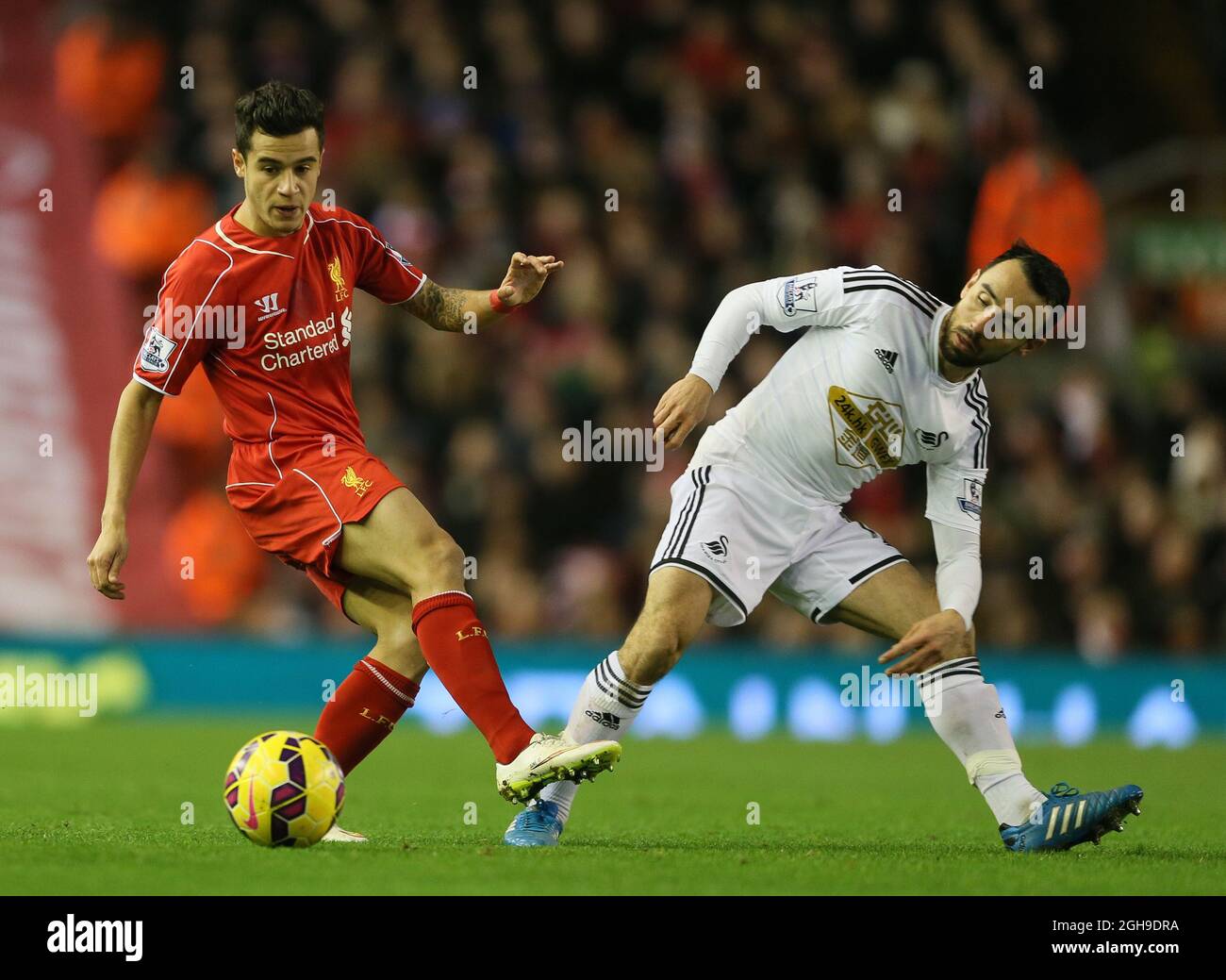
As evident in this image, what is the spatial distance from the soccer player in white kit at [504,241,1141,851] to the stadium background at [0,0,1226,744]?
5.74 meters

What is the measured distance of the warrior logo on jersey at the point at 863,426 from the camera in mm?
6133

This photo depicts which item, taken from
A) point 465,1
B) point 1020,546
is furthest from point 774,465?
point 465,1

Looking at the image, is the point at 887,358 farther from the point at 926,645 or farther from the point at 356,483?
the point at 356,483

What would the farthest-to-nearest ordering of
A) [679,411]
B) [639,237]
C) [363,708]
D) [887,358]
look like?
[639,237] < [887,358] < [363,708] < [679,411]

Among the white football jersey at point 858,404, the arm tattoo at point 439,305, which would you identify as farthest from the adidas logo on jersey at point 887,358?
the arm tattoo at point 439,305

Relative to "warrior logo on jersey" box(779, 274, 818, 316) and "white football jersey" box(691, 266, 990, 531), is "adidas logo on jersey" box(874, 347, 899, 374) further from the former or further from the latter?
"warrior logo on jersey" box(779, 274, 818, 316)

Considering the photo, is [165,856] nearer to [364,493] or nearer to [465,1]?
[364,493]

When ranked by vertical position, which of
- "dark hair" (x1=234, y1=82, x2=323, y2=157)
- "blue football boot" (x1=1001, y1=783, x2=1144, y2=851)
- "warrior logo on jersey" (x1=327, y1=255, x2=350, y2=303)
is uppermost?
"dark hair" (x1=234, y1=82, x2=323, y2=157)

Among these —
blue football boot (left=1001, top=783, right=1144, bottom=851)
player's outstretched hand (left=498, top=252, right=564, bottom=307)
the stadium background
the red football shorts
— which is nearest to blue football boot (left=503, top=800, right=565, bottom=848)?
the red football shorts

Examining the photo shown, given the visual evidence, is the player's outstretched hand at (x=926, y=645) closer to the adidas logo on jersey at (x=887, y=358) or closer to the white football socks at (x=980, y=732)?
the white football socks at (x=980, y=732)

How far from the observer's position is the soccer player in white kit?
586 cm

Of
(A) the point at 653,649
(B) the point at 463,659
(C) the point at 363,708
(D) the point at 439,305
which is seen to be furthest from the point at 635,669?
(D) the point at 439,305

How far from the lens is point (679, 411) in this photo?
216 inches

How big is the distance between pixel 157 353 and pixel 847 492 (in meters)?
2.39
